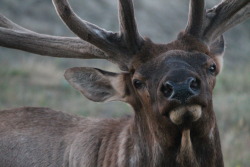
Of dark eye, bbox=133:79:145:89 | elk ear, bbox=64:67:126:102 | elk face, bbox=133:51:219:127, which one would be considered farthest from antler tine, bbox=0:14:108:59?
elk face, bbox=133:51:219:127

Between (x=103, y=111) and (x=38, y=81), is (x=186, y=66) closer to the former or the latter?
(x=103, y=111)

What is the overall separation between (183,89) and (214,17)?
1457mm

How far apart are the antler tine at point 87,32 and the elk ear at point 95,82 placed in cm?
29

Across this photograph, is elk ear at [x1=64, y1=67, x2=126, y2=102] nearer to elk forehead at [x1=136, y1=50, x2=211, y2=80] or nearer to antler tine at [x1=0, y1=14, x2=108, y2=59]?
antler tine at [x1=0, y1=14, x2=108, y2=59]

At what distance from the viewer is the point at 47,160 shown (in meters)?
8.11

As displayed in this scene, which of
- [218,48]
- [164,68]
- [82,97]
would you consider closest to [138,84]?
[164,68]

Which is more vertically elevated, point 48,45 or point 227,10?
point 227,10

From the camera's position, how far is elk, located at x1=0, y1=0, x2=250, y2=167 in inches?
261

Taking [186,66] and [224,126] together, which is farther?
[224,126]

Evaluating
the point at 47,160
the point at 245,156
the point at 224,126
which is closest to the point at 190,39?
the point at 47,160

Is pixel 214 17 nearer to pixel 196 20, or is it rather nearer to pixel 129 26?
pixel 196 20

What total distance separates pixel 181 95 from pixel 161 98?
0.91 ft

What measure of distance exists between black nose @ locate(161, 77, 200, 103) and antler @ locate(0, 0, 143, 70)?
103 centimetres

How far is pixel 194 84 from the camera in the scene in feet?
20.9
